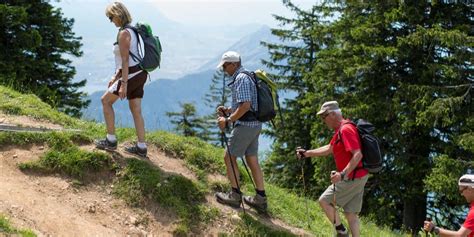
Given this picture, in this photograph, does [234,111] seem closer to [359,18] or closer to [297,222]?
[297,222]

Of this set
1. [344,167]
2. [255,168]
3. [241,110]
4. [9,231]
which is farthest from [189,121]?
[9,231]

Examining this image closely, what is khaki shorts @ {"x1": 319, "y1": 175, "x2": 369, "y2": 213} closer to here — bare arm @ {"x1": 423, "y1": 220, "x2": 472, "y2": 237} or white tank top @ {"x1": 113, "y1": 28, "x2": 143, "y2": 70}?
bare arm @ {"x1": 423, "y1": 220, "x2": 472, "y2": 237}

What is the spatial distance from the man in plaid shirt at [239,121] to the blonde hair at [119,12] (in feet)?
4.59

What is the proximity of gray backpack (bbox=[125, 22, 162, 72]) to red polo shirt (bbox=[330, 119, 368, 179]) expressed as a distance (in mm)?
2666

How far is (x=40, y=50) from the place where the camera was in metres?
23.2

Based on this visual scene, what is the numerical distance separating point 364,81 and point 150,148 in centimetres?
1279

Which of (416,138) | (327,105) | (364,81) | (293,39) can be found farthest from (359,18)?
(327,105)

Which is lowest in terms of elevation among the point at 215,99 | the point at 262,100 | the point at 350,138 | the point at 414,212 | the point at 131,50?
the point at 215,99

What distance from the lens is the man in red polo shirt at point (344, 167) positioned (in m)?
5.96

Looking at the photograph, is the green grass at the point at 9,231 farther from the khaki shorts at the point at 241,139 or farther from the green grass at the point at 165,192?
the khaki shorts at the point at 241,139

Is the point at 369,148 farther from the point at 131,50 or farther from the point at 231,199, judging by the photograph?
the point at 131,50

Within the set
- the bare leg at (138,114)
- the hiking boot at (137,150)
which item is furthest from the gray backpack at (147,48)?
the hiking boot at (137,150)

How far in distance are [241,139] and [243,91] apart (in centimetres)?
74

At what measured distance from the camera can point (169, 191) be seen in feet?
23.0
